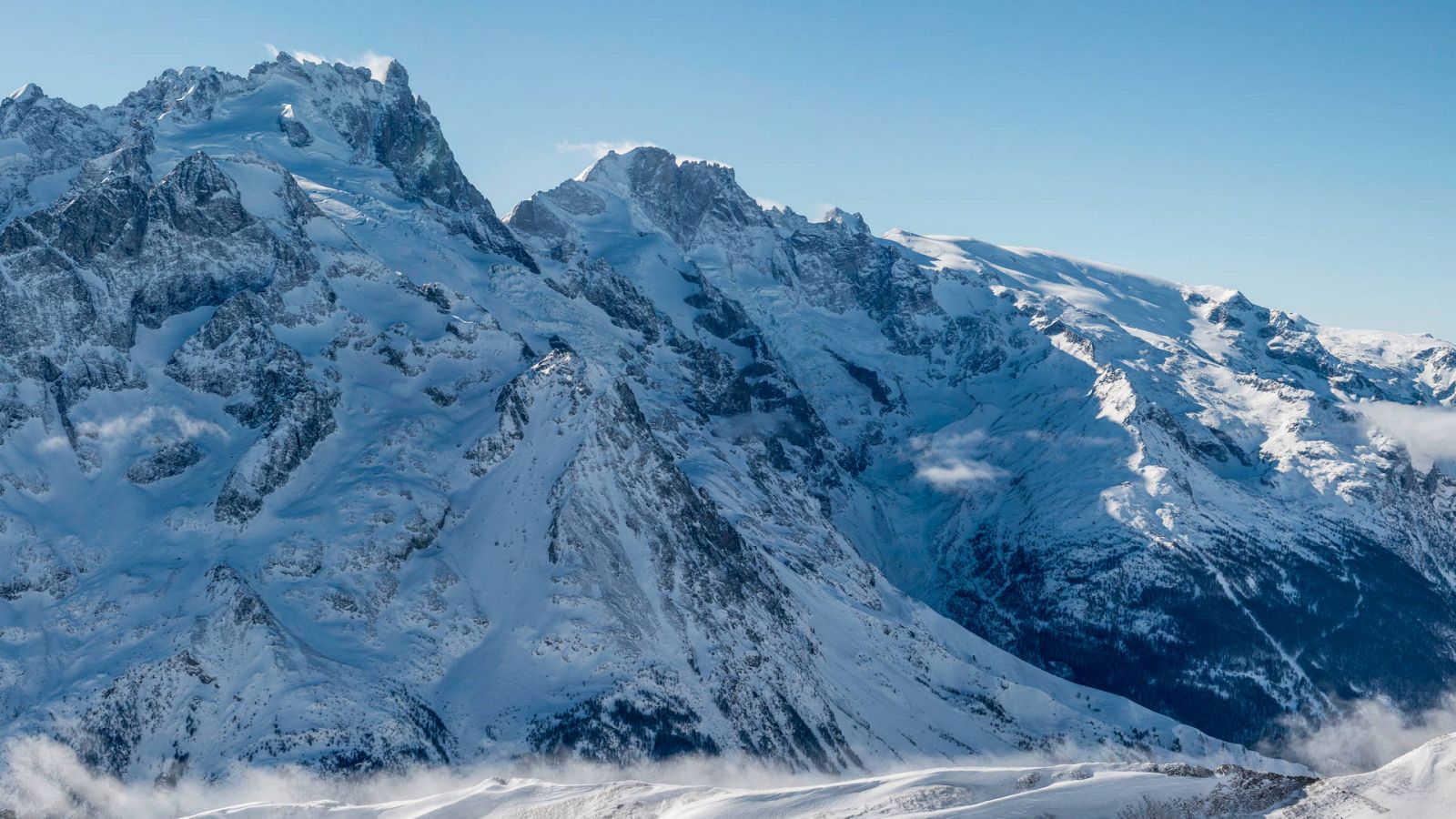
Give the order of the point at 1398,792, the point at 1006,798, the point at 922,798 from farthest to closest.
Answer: the point at 922,798 < the point at 1006,798 < the point at 1398,792

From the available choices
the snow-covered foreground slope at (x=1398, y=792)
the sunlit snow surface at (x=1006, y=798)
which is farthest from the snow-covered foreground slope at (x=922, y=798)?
the snow-covered foreground slope at (x=1398, y=792)

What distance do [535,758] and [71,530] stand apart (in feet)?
269

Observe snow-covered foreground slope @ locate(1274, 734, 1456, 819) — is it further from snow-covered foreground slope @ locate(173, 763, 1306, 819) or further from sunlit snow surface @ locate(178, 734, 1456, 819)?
snow-covered foreground slope @ locate(173, 763, 1306, 819)

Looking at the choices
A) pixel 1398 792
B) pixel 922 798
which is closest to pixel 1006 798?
pixel 922 798

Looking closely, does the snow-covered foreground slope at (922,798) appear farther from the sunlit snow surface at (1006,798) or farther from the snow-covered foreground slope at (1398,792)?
the snow-covered foreground slope at (1398,792)

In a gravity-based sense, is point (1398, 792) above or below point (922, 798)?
above

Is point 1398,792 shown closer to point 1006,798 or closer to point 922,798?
point 1006,798

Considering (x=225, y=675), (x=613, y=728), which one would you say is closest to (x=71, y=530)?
(x=225, y=675)

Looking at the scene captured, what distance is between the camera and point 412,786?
561ft

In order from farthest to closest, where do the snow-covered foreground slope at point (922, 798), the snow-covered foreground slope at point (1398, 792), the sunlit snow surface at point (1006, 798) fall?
the snow-covered foreground slope at point (922, 798)
the sunlit snow surface at point (1006, 798)
the snow-covered foreground slope at point (1398, 792)

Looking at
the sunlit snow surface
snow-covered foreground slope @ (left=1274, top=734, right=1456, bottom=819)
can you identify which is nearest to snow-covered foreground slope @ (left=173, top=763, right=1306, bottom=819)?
the sunlit snow surface

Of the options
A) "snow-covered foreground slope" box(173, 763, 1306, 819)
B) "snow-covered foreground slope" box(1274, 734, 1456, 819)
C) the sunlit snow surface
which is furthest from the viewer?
"snow-covered foreground slope" box(173, 763, 1306, 819)

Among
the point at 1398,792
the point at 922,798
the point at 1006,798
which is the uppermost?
the point at 1398,792

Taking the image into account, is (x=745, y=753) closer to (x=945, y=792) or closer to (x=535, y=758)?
(x=535, y=758)
